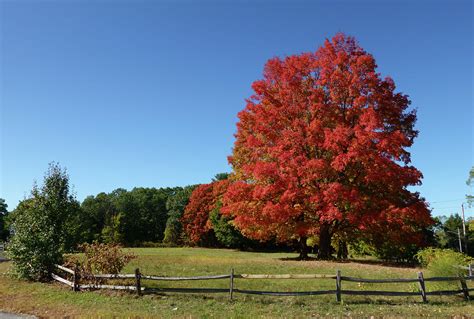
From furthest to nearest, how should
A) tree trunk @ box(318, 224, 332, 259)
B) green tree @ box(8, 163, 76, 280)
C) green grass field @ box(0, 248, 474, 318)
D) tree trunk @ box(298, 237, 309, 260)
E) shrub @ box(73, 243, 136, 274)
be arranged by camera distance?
tree trunk @ box(298, 237, 309, 260) < tree trunk @ box(318, 224, 332, 259) < green tree @ box(8, 163, 76, 280) < shrub @ box(73, 243, 136, 274) < green grass field @ box(0, 248, 474, 318)

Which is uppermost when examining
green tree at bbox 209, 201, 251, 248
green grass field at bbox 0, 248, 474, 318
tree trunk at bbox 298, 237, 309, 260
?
green tree at bbox 209, 201, 251, 248

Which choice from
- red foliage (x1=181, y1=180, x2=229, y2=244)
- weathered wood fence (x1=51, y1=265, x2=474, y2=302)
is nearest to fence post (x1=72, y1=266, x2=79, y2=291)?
weathered wood fence (x1=51, y1=265, x2=474, y2=302)

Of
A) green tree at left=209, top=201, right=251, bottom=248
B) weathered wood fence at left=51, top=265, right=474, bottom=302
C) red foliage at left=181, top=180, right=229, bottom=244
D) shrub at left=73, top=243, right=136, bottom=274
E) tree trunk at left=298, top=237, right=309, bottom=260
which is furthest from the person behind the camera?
red foliage at left=181, top=180, right=229, bottom=244

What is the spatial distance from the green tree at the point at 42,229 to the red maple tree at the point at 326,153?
10863 millimetres

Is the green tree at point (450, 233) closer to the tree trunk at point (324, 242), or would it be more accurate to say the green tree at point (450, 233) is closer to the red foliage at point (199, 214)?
the red foliage at point (199, 214)

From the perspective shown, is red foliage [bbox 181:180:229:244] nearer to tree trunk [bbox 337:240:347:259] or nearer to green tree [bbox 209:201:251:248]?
green tree [bbox 209:201:251:248]

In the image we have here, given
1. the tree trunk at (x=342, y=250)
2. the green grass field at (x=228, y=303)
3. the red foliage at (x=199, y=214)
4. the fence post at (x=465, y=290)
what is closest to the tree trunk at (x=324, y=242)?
the tree trunk at (x=342, y=250)

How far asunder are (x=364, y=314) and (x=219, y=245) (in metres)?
59.7

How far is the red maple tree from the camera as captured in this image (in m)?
23.9

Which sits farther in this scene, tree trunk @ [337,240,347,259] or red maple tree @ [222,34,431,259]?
tree trunk @ [337,240,347,259]

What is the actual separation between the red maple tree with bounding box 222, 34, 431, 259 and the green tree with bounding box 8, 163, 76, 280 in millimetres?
10863

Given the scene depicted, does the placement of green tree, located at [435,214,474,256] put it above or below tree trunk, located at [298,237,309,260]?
above

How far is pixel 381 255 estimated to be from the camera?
32844mm

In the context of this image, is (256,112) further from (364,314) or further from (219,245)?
(219,245)
